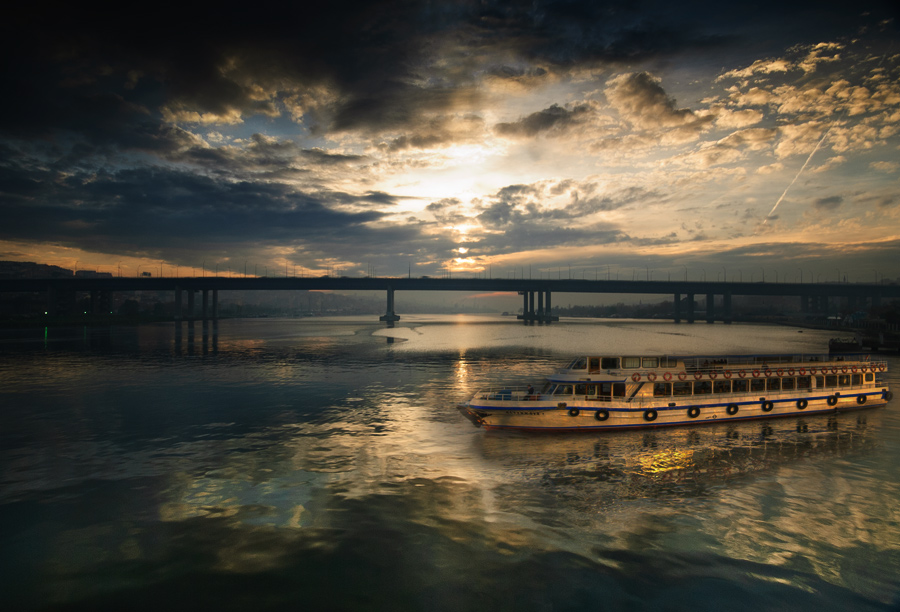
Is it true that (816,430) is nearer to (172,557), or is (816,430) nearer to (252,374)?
(172,557)

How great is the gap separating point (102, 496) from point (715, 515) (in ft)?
83.9

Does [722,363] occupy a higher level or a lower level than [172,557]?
higher

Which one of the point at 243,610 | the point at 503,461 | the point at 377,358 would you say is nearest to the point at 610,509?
the point at 503,461

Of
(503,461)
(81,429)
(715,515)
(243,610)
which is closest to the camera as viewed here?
(243,610)

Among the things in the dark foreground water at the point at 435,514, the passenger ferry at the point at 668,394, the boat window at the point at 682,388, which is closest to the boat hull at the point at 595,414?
the passenger ferry at the point at 668,394

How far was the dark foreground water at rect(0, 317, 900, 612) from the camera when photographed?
44.5ft

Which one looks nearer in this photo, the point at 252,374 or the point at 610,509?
the point at 610,509

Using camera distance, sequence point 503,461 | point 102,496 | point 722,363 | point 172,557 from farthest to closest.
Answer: point 722,363
point 503,461
point 102,496
point 172,557

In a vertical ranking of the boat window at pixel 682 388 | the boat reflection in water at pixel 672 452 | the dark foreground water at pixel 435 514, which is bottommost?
the dark foreground water at pixel 435 514

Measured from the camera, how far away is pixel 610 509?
61.8 ft

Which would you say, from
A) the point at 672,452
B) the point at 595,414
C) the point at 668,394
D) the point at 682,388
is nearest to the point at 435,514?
the point at 672,452

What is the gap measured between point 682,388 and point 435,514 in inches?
938

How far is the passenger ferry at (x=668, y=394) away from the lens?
31453mm

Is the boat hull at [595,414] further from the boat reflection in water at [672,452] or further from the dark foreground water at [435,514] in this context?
the dark foreground water at [435,514]
